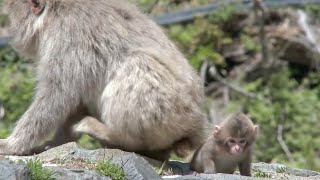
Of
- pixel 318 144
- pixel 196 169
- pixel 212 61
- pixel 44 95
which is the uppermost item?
pixel 44 95

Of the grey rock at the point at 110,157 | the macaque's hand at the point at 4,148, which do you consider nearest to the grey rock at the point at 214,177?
the grey rock at the point at 110,157

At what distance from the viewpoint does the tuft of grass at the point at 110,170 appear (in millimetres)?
5902

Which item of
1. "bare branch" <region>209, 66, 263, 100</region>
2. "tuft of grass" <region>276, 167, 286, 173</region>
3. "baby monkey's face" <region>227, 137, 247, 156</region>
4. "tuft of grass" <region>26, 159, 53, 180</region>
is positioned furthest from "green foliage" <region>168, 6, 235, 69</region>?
"tuft of grass" <region>26, 159, 53, 180</region>

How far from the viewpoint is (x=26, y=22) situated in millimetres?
7324

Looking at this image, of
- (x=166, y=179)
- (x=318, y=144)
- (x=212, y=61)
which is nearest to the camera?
(x=166, y=179)

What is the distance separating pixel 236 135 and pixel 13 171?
188cm

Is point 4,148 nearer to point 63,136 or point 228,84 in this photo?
point 63,136

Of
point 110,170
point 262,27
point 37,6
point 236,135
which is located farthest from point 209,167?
point 262,27

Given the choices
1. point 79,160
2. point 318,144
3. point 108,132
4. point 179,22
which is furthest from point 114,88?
point 179,22

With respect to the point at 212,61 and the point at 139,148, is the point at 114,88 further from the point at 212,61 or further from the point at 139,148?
the point at 212,61

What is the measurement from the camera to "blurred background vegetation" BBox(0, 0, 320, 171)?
1202 cm

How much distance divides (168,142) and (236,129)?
60 centimetres

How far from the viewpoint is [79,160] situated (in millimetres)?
6359

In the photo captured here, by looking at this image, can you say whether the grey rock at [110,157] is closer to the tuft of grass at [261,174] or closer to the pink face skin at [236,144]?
the pink face skin at [236,144]
